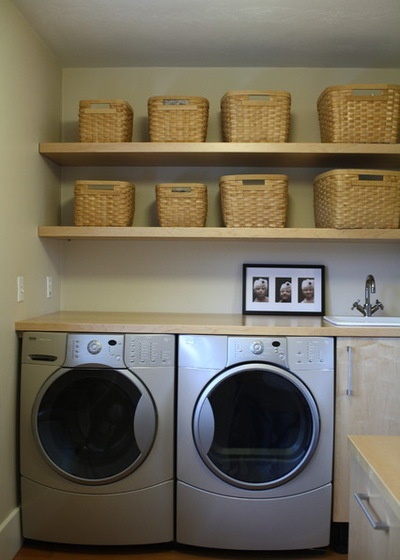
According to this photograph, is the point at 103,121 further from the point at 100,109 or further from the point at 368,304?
the point at 368,304

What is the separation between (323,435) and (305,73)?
80.6 inches

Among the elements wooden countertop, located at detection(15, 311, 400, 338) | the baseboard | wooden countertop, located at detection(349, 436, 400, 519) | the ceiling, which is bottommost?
the baseboard

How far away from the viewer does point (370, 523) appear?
3.37 feet

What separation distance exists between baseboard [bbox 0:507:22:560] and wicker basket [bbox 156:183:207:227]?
159cm

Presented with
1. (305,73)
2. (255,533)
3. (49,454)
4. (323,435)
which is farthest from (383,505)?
(305,73)

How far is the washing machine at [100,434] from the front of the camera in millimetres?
2074

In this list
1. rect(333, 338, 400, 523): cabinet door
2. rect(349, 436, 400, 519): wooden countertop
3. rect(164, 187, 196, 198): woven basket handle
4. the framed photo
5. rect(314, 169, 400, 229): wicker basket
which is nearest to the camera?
rect(349, 436, 400, 519): wooden countertop

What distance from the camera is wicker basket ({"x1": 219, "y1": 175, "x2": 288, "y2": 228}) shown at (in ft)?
7.47

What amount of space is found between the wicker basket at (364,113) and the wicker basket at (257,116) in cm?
24

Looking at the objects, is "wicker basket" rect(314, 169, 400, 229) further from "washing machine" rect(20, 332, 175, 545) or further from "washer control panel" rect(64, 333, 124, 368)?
"washer control panel" rect(64, 333, 124, 368)

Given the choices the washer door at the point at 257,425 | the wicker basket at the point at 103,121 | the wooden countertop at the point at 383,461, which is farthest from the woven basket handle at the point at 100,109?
the wooden countertop at the point at 383,461

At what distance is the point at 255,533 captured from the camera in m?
2.08

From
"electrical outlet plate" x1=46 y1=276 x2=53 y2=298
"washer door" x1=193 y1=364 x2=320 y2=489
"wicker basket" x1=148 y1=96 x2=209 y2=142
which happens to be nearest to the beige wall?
"electrical outlet plate" x1=46 y1=276 x2=53 y2=298

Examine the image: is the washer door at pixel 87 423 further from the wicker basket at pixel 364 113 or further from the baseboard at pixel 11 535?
the wicker basket at pixel 364 113
